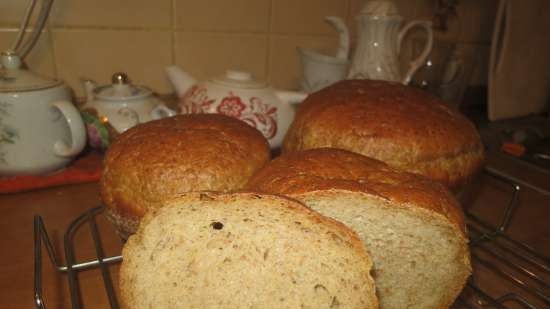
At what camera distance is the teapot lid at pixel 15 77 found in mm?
1150

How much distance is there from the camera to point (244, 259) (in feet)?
2.20

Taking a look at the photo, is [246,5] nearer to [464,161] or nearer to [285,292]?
[464,161]

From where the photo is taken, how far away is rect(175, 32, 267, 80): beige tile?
5.66 ft

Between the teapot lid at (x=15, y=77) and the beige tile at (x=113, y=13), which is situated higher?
the beige tile at (x=113, y=13)

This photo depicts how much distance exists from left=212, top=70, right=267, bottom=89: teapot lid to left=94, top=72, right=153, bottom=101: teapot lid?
31cm

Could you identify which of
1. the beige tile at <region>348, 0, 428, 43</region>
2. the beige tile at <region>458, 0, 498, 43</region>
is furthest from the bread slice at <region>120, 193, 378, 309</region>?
the beige tile at <region>458, 0, 498, 43</region>

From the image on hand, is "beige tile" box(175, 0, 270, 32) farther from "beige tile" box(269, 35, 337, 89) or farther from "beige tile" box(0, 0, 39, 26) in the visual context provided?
"beige tile" box(0, 0, 39, 26)

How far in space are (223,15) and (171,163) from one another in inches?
A: 41.2

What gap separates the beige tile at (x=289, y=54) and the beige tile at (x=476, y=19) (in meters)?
0.90

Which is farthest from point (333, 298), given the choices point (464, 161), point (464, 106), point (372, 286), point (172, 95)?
point (464, 106)

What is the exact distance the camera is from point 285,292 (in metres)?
0.65

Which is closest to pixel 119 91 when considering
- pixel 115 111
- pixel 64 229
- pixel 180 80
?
pixel 115 111

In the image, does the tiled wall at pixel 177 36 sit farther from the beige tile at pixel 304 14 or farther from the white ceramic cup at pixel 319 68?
the white ceramic cup at pixel 319 68

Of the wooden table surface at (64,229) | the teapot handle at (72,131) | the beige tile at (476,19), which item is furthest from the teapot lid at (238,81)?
the beige tile at (476,19)
